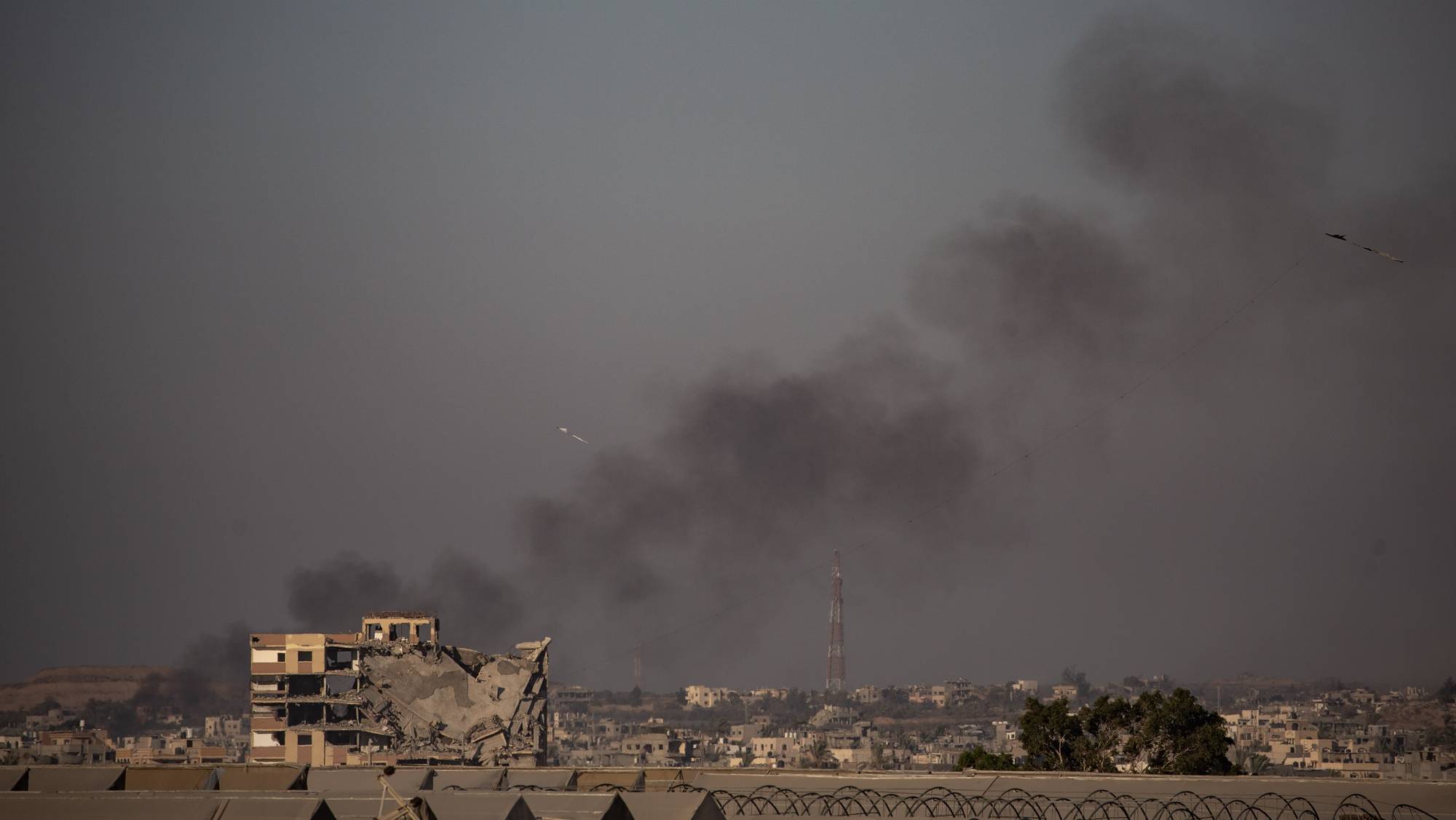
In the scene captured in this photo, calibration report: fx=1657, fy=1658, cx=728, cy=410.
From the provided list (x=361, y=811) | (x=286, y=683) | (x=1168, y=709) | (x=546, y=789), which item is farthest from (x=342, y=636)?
(x=361, y=811)

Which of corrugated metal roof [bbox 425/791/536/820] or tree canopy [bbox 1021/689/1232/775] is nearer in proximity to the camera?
corrugated metal roof [bbox 425/791/536/820]

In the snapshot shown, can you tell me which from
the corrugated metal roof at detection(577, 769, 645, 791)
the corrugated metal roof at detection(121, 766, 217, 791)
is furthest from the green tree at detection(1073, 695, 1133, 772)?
the corrugated metal roof at detection(121, 766, 217, 791)

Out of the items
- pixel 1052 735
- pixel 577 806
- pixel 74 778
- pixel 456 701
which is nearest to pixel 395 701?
pixel 456 701

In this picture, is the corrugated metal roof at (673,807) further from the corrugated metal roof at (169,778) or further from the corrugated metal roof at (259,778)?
the corrugated metal roof at (169,778)

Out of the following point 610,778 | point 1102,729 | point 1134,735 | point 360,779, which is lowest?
point 610,778

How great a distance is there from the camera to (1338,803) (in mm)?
46781

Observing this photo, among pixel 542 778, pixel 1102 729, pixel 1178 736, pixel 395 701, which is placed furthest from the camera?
pixel 395 701

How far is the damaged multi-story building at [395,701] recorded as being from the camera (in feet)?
471

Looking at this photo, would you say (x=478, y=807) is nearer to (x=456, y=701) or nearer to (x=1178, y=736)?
(x=1178, y=736)

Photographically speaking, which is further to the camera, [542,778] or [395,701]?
[395,701]

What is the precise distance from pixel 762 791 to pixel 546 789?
7.96 m

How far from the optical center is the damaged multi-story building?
471 ft

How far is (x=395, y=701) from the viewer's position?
144250 millimetres

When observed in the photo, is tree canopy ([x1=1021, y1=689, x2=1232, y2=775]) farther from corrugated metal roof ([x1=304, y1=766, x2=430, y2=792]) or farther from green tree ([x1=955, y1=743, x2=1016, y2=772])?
corrugated metal roof ([x1=304, y1=766, x2=430, y2=792])
